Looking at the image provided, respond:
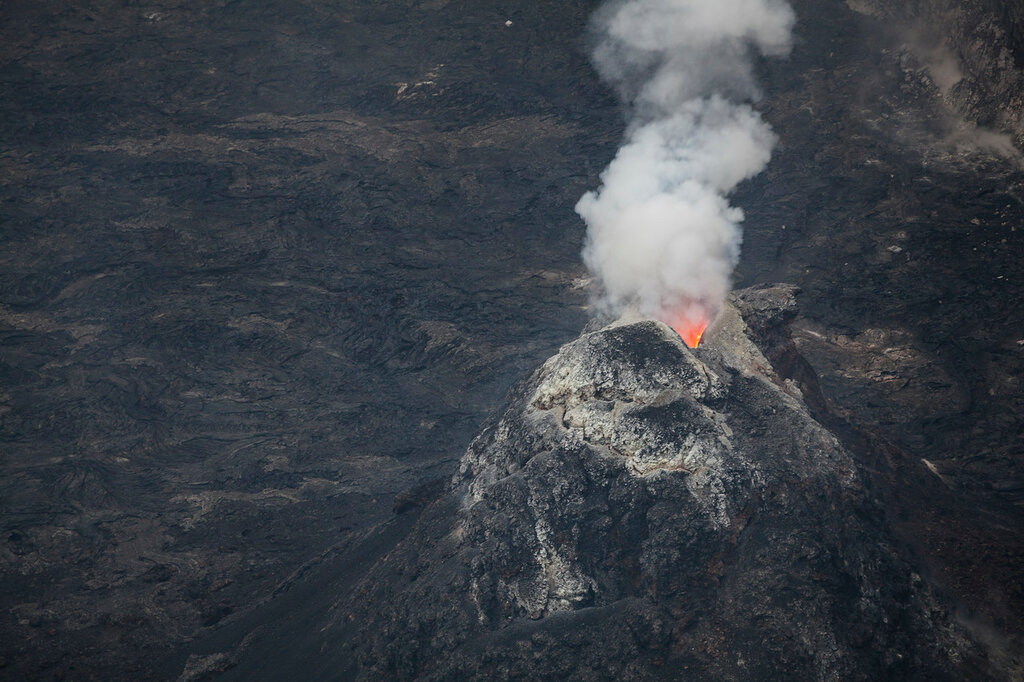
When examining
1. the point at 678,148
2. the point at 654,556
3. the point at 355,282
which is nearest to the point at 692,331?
the point at 654,556

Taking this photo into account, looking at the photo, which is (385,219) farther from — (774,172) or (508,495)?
(774,172)

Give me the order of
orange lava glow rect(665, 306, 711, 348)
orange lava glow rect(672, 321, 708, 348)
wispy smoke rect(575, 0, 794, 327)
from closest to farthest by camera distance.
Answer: orange lava glow rect(672, 321, 708, 348), orange lava glow rect(665, 306, 711, 348), wispy smoke rect(575, 0, 794, 327)

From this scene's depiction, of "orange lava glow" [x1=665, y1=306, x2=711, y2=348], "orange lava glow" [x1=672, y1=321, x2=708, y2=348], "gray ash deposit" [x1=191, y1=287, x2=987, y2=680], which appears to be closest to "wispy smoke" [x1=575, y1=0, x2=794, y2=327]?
"orange lava glow" [x1=665, y1=306, x2=711, y2=348]

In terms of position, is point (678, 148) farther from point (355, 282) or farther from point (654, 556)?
point (654, 556)

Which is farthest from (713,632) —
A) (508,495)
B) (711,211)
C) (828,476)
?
(711,211)

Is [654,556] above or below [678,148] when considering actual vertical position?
below

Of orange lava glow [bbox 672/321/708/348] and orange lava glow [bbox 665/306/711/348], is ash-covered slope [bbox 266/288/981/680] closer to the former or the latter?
orange lava glow [bbox 672/321/708/348]
